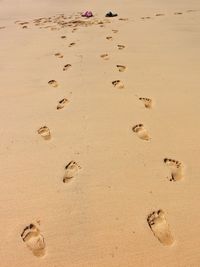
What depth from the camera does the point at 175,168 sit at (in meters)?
2.59

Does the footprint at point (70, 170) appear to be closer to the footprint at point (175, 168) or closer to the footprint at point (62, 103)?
the footprint at point (175, 168)

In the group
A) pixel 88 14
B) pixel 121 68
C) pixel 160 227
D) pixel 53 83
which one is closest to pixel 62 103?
pixel 53 83

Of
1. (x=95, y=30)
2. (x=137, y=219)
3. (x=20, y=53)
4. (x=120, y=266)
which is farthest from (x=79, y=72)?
(x=120, y=266)

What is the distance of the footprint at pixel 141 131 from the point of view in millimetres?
2923

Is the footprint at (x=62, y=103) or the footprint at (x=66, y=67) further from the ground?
the footprint at (x=66, y=67)

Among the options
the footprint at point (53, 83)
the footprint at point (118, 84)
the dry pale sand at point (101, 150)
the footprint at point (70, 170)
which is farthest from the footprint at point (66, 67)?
the footprint at point (70, 170)

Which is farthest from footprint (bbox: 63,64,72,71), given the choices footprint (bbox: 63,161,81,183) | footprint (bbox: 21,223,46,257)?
footprint (bbox: 21,223,46,257)

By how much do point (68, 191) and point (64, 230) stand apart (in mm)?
317

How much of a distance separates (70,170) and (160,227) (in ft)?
2.55

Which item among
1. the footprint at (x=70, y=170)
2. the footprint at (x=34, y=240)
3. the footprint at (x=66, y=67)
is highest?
the footprint at (x=66, y=67)

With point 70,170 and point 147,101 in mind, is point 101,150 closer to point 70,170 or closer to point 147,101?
point 70,170

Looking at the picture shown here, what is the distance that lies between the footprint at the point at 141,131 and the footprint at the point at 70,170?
589 mm

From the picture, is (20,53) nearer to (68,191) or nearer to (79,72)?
(79,72)

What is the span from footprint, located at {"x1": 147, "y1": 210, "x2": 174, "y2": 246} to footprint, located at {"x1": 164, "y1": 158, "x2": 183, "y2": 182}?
0.33 m
